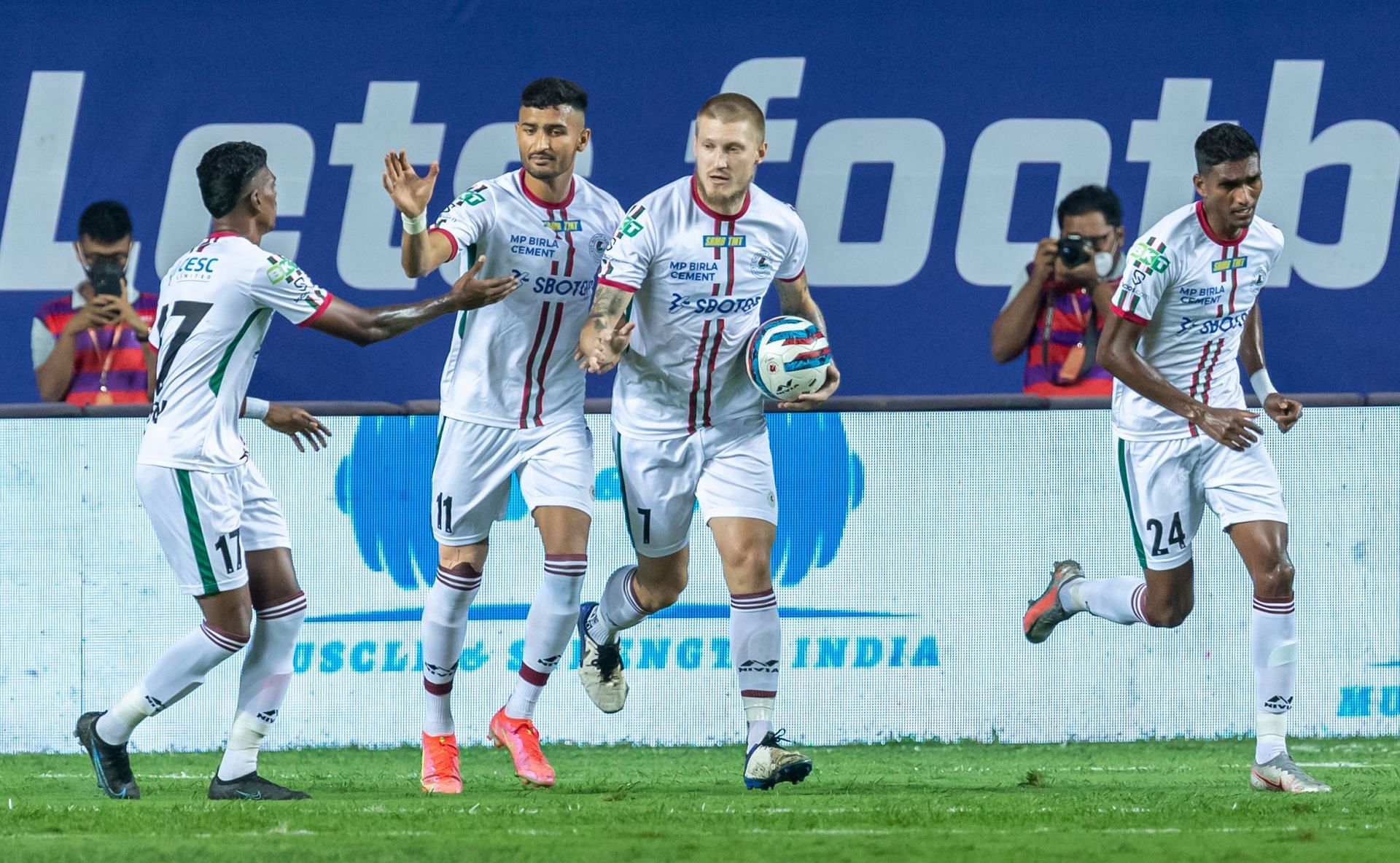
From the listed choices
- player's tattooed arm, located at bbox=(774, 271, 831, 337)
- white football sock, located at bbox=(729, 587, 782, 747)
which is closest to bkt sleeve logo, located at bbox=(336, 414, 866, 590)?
player's tattooed arm, located at bbox=(774, 271, 831, 337)

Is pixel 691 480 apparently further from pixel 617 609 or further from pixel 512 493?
pixel 512 493

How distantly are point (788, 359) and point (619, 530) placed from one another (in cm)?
189

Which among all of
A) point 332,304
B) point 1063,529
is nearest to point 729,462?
point 332,304

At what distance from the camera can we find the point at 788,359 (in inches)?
255

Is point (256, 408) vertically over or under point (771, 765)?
over

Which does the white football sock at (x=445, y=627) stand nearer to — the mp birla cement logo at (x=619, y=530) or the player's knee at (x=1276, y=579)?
the mp birla cement logo at (x=619, y=530)

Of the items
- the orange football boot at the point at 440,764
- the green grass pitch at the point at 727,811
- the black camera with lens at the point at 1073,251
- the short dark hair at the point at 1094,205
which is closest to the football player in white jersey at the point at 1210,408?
the green grass pitch at the point at 727,811

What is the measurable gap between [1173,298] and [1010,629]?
187cm

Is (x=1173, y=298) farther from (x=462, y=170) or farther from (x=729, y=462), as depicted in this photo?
(x=462, y=170)

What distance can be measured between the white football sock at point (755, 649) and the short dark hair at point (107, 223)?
187 inches

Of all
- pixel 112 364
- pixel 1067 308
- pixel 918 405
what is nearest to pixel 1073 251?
pixel 1067 308

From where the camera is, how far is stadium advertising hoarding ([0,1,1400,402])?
10.6 m

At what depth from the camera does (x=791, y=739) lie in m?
8.07

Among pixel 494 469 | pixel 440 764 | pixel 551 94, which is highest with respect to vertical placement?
pixel 551 94
